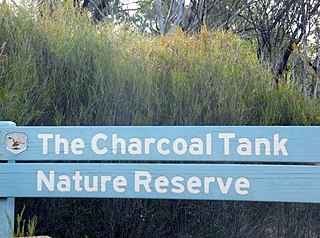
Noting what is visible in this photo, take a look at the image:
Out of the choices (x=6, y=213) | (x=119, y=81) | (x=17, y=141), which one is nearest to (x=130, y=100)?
(x=119, y=81)

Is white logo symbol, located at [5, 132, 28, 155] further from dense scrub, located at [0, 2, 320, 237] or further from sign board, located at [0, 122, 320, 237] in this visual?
dense scrub, located at [0, 2, 320, 237]

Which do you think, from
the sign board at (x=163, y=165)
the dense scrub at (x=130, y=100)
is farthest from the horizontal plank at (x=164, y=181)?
the dense scrub at (x=130, y=100)

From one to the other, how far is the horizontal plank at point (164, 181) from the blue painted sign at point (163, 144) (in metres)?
0.06

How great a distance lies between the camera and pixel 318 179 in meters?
3.38

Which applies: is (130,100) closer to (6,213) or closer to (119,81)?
(119,81)

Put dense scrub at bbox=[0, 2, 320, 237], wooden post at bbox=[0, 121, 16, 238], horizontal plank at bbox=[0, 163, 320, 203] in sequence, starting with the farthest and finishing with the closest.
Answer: dense scrub at bbox=[0, 2, 320, 237], wooden post at bbox=[0, 121, 16, 238], horizontal plank at bbox=[0, 163, 320, 203]

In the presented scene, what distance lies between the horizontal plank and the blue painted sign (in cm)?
6

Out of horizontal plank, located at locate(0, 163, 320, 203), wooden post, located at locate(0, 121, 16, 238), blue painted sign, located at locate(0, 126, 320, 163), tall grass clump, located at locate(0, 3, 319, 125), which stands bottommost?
wooden post, located at locate(0, 121, 16, 238)

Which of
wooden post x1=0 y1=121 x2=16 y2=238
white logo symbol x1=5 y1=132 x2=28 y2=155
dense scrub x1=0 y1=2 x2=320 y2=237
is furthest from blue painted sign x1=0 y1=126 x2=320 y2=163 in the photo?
dense scrub x1=0 y1=2 x2=320 y2=237

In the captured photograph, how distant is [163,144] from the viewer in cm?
351

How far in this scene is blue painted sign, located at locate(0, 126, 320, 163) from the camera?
341 cm

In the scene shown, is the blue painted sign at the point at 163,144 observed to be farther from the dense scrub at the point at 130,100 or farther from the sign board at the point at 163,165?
the dense scrub at the point at 130,100

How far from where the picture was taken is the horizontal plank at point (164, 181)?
3400 millimetres

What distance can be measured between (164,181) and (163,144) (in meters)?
0.23
